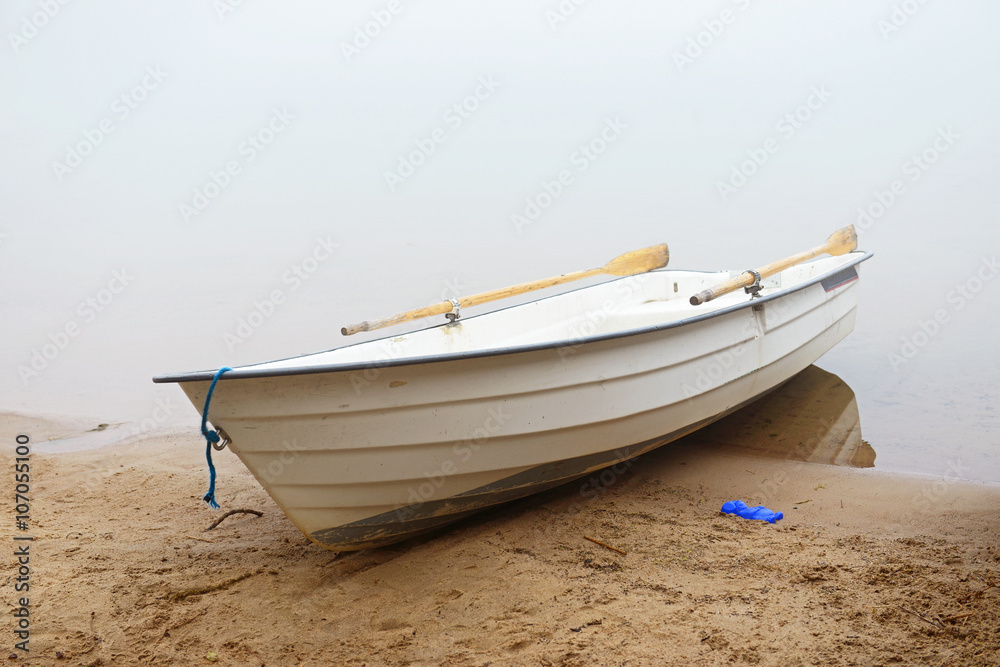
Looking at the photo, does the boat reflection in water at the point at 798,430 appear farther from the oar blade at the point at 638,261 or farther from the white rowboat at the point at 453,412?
the oar blade at the point at 638,261

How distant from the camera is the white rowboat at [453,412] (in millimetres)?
2498

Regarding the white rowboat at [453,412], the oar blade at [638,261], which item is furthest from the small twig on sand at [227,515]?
the oar blade at [638,261]

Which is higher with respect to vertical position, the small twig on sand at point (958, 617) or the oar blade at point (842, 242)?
the oar blade at point (842, 242)

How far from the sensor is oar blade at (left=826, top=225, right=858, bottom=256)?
590 cm

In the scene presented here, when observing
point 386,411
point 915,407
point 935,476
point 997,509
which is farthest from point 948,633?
point 915,407

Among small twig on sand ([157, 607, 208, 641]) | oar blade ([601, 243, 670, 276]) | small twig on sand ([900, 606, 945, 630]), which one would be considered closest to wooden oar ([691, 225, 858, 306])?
oar blade ([601, 243, 670, 276])

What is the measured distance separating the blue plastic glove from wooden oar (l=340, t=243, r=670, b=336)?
183 cm

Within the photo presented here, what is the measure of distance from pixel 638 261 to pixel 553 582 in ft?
10.8

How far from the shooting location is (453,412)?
8.97 feet

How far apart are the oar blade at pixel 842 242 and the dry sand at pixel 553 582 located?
2.72 m

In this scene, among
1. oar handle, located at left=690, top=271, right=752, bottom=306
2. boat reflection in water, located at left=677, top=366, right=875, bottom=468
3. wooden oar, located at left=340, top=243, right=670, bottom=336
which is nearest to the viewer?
oar handle, located at left=690, top=271, right=752, bottom=306

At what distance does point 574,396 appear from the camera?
10.1 feet

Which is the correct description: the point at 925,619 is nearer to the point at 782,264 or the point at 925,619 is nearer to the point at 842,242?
the point at 782,264

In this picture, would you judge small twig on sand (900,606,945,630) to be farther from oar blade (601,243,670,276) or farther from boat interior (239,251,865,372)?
oar blade (601,243,670,276)
